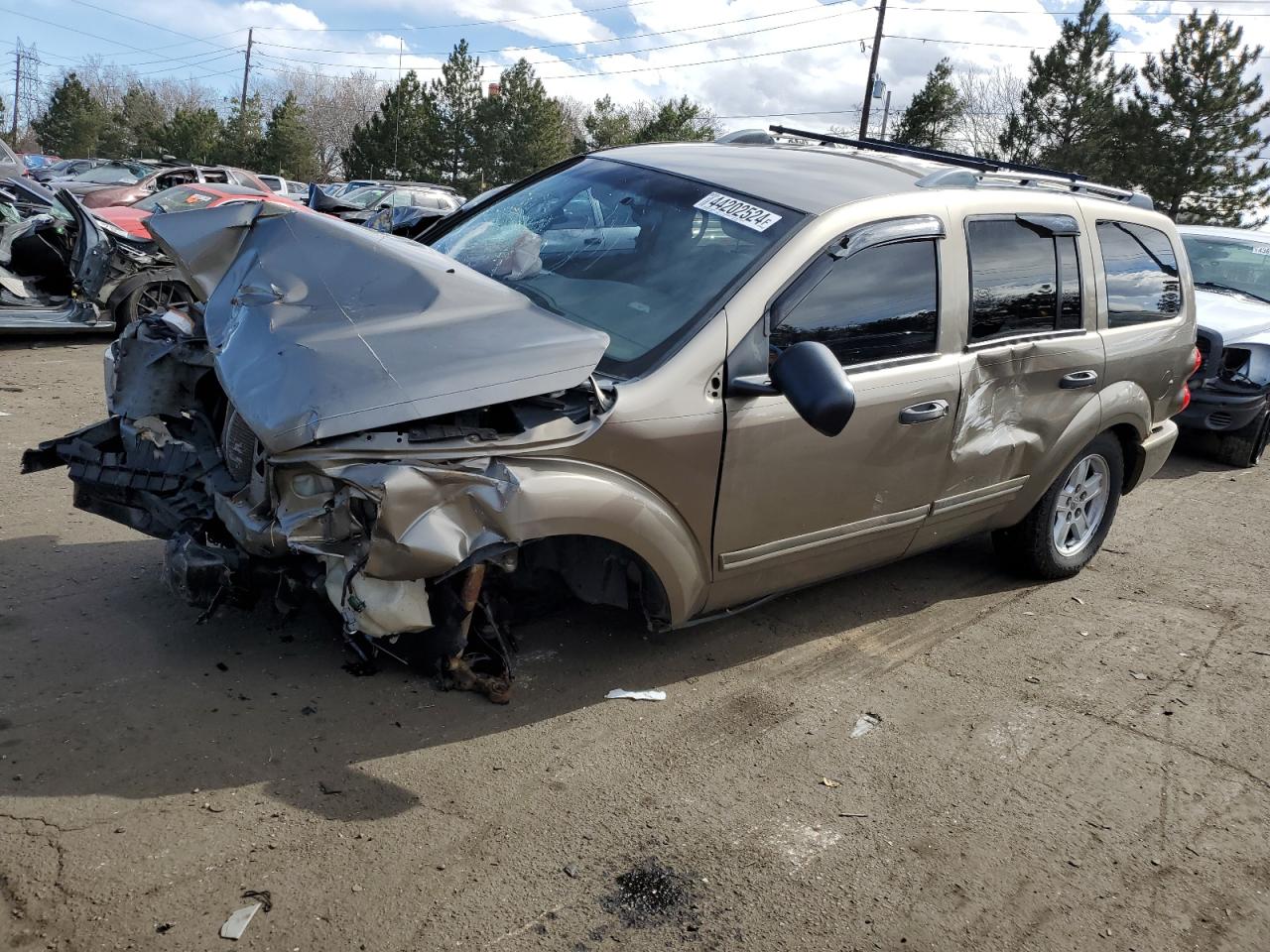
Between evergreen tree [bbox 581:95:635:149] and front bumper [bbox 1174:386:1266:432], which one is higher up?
evergreen tree [bbox 581:95:635:149]

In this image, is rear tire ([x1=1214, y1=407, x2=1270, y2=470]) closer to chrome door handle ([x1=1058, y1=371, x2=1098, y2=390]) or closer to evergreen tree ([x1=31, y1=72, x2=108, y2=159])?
chrome door handle ([x1=1058, y1=371, x2=1098, y2=390])

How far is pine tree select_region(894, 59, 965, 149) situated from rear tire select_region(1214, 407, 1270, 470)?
104 ft

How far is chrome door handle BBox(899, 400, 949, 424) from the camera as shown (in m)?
3.95

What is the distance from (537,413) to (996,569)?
11.0ft

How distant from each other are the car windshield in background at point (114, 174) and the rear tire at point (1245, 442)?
2521 cm

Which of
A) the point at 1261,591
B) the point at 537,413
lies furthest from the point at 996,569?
the point at 537,413

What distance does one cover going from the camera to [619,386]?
331cm

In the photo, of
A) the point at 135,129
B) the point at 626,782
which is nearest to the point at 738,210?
the point at 626,782

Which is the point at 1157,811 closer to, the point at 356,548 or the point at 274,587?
the point at 356,548

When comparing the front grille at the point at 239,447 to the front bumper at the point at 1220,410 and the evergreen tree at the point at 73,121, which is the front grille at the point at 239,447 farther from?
the evergreen tree at the point at 73,121

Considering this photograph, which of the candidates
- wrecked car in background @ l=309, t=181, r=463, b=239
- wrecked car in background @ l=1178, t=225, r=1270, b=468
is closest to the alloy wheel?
wrecked car in background @ l=309, t=181, r=463, b=239

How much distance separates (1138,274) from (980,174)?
119 cm

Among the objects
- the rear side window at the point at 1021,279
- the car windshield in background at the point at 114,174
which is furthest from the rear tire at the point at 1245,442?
the car windshield in background at the point at 114,174

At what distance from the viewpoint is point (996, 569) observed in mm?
5531
